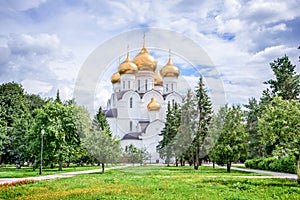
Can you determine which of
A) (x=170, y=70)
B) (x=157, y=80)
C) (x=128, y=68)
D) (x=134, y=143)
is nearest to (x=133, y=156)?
(x=134, y=143)

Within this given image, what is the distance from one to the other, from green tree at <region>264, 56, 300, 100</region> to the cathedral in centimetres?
2988

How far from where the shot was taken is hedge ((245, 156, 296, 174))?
27.0 m

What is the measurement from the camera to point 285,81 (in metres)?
35.6

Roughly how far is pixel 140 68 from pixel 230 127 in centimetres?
3737

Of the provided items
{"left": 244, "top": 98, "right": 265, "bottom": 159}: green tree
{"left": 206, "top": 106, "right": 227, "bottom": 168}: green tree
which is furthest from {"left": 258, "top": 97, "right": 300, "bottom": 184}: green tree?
{"left": 244, "top": 98, "right": 265, "bottom": 159}: green tree

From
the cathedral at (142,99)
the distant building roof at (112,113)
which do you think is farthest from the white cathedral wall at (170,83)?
the distant building roof at (112,113)

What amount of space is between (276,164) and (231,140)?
4820 mm

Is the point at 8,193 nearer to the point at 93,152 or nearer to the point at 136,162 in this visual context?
the point at 93,152

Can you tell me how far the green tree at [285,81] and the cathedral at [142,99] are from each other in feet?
98.0

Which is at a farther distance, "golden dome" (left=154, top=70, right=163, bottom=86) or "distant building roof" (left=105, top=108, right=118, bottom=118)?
"golden dome" (left=154, top=70, right=163, bottom=86)

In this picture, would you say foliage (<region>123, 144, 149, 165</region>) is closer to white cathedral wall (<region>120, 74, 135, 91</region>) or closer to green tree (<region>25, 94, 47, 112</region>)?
white cathedral wall (<region>120, 74, 135, 91</region>)

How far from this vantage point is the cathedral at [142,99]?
63469mm

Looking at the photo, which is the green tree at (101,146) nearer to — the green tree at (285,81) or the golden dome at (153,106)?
the green tree at (285,81)

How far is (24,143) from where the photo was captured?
42.6 m
